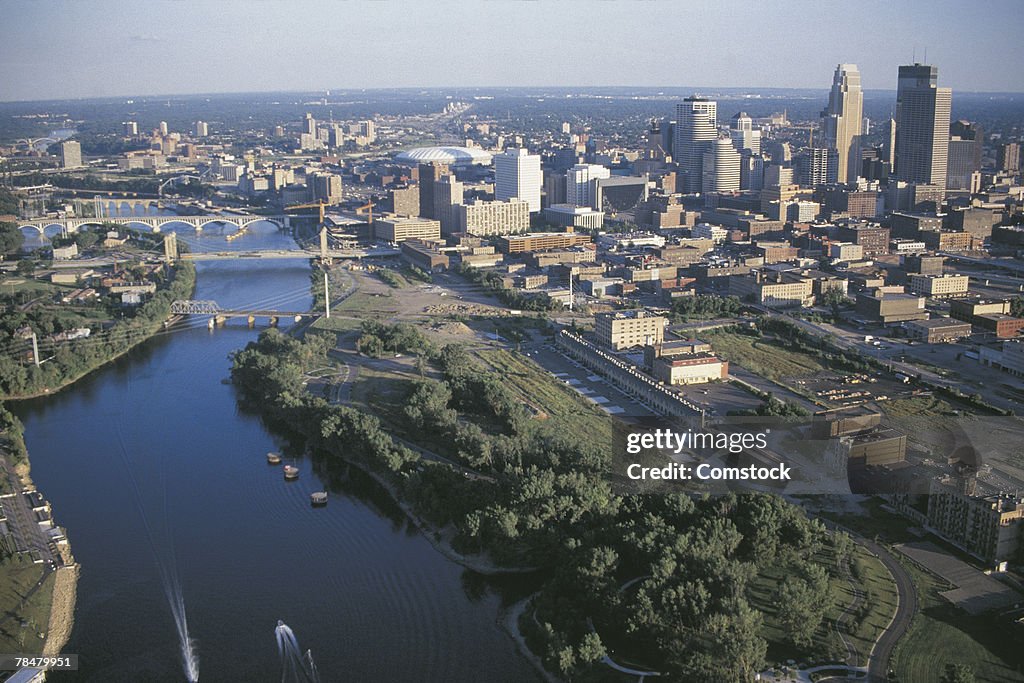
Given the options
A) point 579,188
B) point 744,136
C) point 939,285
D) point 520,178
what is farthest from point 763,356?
point 744,136

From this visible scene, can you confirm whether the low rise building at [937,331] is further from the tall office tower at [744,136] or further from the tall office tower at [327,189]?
the tall office tower at [744,136]

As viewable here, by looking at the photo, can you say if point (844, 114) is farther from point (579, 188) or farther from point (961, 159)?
point (579, 188)

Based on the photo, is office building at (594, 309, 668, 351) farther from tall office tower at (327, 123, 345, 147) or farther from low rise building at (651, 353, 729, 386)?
tall office tower at (327, 123, 345, 147)

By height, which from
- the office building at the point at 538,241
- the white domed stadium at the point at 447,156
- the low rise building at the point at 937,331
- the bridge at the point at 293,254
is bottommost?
the low rise building at the point at 937,331

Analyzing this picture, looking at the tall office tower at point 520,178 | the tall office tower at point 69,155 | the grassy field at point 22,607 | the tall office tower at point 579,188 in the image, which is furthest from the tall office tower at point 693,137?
the grassy field at point 22,607

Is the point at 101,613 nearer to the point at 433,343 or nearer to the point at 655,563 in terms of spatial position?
the point at 655,563

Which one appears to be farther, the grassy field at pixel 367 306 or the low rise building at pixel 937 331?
the grassy field at pixel 367 306

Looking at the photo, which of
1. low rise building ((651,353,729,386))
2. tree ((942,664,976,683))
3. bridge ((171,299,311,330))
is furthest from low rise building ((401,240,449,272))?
tree ((942,664,976,683))
